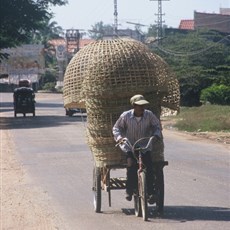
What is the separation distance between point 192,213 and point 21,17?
3842cm

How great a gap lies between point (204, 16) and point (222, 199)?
8355 centimetres

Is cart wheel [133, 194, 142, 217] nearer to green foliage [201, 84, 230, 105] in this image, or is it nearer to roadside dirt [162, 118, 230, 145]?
roadside dirt [162, 118, 230, 145]

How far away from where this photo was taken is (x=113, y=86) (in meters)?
11.4

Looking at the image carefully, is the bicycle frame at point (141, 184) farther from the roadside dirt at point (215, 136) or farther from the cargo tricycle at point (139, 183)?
the roadside dirt at point (215, 136)

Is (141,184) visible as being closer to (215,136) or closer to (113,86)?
(113,86)

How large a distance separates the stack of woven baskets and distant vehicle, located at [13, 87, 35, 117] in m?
37.2

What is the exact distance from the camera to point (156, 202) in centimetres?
1116

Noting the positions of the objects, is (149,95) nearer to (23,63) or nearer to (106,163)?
(106,163)

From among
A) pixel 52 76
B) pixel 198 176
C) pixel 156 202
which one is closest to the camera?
pixel 156 202

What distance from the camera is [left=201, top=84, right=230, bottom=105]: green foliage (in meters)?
49.6

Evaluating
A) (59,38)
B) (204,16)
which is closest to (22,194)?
(204,16)

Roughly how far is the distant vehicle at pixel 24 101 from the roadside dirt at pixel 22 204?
2728cm

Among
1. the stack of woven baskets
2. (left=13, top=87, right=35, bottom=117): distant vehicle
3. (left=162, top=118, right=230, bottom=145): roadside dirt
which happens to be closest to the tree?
(left=13, top=87, right=35, bottom=117): distant vehicle

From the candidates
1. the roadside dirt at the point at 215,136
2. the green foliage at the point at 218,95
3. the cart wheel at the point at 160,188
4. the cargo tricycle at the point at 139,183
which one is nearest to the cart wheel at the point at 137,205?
the cargo tricycle at the point at 139,183
